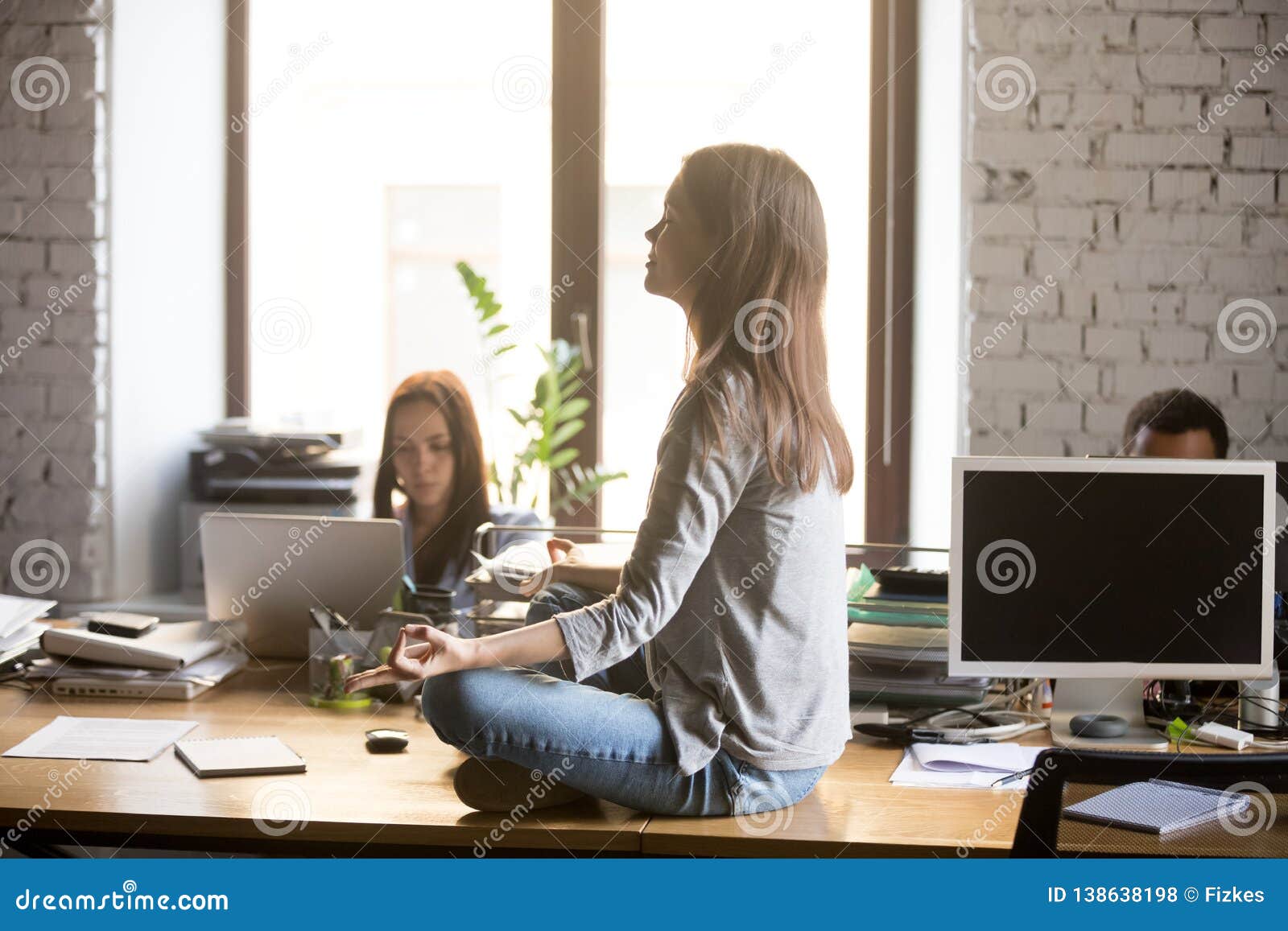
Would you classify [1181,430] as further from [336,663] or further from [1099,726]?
[336,663]

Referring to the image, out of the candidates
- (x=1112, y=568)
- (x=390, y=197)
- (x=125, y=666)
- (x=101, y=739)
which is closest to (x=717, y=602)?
(x=1112, y=568)

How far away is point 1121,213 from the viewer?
2.84 meters

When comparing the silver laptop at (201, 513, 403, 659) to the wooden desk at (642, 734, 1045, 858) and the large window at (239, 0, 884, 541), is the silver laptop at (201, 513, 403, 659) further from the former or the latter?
the large window at (239, 0, 884, 541)

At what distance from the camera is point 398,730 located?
1.75 m

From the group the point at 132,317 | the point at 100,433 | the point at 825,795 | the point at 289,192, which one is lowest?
the point at 825,795

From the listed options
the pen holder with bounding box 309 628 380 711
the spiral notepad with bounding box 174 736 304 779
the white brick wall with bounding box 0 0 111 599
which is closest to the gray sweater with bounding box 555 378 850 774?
the spiral notepad with bounding box 174 736 304 779

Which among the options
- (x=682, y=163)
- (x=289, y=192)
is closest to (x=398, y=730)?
(x=682, y=163)

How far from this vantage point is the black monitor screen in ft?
5.39

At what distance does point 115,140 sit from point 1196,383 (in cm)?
267

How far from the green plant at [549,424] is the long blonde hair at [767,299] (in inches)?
56.6

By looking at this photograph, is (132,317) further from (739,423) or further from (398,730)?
(739,423)

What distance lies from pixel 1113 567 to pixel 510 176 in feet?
6.99

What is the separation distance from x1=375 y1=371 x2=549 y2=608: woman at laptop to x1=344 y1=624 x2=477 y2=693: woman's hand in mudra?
1234 mm

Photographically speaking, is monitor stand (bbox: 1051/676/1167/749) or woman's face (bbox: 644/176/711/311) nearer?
woman's face (bbox: 644/176/711/311)
